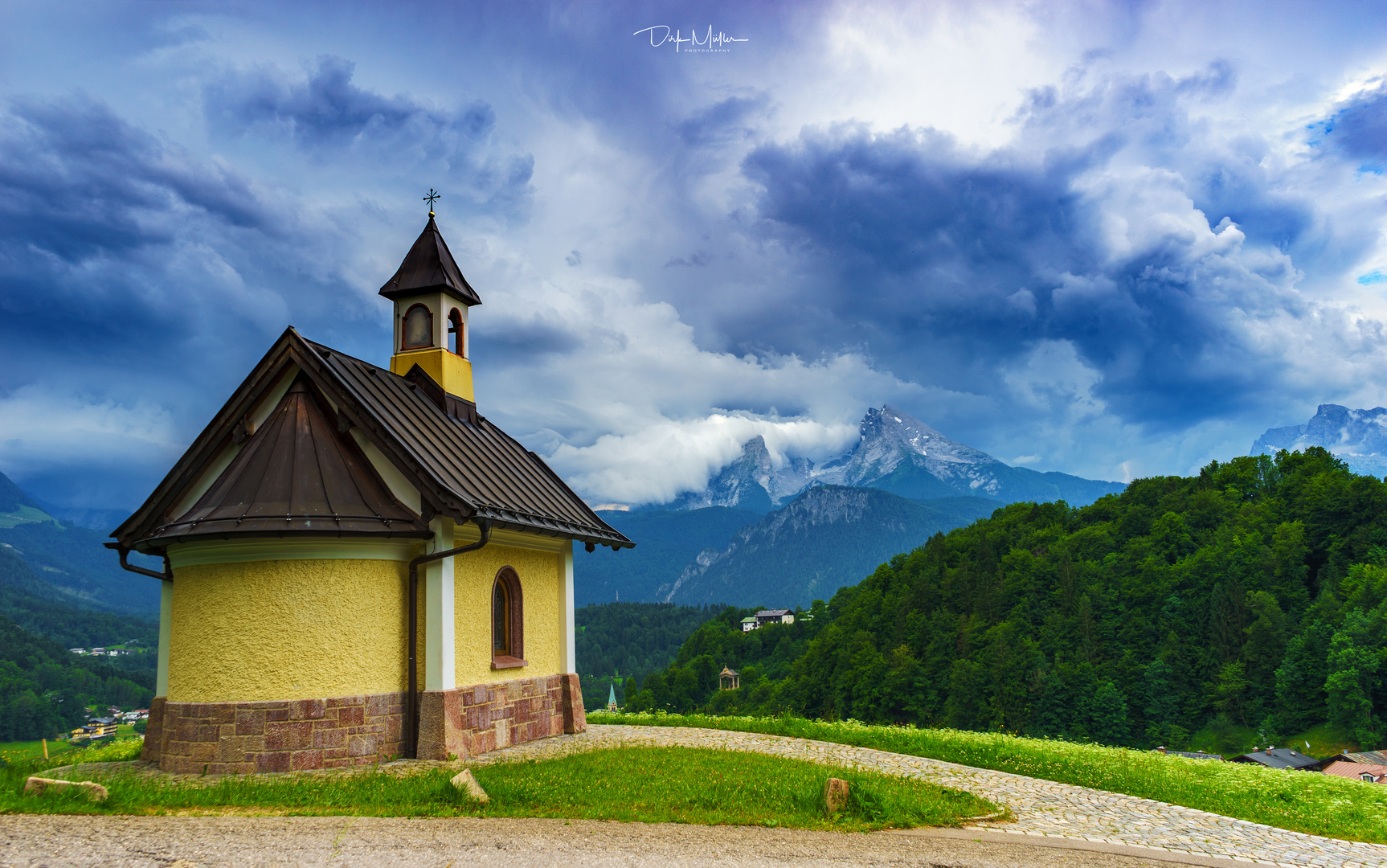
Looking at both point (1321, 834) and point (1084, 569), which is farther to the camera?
point (1084, 569)

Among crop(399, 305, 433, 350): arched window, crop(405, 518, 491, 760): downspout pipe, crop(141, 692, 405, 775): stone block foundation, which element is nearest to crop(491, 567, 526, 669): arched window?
crop(405, 518, 491, 760): downspout pipe

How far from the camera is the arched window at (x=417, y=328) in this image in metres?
18.5

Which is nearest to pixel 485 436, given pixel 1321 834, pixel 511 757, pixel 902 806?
pixel 511 757

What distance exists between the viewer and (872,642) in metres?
84.6

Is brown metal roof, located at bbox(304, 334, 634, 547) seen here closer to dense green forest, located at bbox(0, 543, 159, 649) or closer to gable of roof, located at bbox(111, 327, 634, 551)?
gable of roof, located at bbox(111, 327, 634, 551)

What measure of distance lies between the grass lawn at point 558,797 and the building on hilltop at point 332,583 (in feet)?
3.83

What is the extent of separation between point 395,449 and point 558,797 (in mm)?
6270

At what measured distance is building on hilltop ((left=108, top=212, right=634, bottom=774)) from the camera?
1217 cm

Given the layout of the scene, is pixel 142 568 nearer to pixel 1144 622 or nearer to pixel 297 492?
pixel 297 492

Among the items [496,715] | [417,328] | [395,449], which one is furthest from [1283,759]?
[395,449]

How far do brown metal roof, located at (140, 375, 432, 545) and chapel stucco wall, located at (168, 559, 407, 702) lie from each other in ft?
2.37

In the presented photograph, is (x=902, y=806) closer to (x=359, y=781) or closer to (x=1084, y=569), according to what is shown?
(x=359, y=781)

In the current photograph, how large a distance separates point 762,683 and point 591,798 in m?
85.9

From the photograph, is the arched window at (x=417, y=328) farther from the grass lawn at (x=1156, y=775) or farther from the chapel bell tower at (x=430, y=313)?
the grass lawn at (x=1156, y=775)
